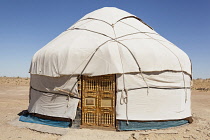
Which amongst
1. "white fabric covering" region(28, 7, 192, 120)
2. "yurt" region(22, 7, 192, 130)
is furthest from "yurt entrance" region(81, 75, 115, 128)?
"white fabric covering" region(28, 7, 192, 120)

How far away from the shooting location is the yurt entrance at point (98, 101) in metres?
6.05

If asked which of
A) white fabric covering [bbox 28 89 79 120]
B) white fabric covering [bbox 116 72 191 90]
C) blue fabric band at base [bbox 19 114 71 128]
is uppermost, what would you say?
white fabric covering [bbox 116 72 191 90]

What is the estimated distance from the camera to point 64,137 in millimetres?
5406

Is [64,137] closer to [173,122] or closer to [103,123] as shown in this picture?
[103,123]

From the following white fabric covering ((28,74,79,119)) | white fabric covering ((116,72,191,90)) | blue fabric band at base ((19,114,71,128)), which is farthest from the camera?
blue fabric band at base ((19,114,71,128))

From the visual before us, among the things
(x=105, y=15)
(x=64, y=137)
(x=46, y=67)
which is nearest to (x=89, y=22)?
(x=105, y=15)

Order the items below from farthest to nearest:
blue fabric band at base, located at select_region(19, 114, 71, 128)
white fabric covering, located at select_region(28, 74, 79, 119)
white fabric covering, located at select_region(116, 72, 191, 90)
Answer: blue fabric band at base, located at select_region(19, 114, 71, 128), white fabric covering, located at select_region(28, 74, 79, 119), white fabric covering, located at select_region(116, 72, 191, 90)

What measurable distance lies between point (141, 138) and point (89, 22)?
15.0ft

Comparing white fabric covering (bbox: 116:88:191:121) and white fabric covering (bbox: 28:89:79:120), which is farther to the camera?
white fabric covering (bbox: 28:89:79:120)

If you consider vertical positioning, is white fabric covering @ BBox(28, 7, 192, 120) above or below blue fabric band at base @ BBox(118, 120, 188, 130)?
above

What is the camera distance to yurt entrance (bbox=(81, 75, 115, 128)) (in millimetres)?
6055

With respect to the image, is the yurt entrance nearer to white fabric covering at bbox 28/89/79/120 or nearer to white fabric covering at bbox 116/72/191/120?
white fabric covering at bbox 116/72/191/120

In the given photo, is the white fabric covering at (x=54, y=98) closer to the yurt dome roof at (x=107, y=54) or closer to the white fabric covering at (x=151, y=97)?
the yurt dome roof at (x=107, y=54)

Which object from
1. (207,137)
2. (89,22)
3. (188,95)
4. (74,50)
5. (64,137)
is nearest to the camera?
(64,137)
